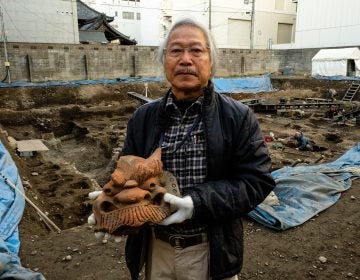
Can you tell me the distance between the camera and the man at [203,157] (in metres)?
1.53

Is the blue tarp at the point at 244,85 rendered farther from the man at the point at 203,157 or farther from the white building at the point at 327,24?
the man at the point at 203,157

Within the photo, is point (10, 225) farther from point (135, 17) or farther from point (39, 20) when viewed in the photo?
point (135, 17)

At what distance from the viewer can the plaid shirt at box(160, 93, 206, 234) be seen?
1.61 metres

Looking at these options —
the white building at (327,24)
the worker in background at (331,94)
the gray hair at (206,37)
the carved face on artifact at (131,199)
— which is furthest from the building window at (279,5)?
the carved face on artifact at (131,199)

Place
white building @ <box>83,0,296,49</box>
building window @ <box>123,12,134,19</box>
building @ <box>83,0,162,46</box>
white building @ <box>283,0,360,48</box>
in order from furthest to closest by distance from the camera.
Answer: building window @ <box>123,12,134,19</box>, building @ <box>83,0,162,46</box>, white building @ <box>83,0,296,49</box>, white building @ <box>283,0,360,48</box>

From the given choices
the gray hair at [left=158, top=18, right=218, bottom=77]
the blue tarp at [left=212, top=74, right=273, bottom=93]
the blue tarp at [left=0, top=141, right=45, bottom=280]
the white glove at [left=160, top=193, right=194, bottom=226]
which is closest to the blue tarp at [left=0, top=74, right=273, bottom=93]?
the blue tarp at [left=212, top=74, right=273, bottom=93]

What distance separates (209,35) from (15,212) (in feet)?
12.6

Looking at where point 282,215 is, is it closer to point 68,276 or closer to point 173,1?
point 68,276

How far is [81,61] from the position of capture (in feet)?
58.9

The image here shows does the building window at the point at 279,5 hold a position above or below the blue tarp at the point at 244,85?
above

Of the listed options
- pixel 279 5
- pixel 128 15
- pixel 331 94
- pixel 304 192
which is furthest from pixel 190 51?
pixel 128 15

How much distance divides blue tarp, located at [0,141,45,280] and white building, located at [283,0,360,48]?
25279mm

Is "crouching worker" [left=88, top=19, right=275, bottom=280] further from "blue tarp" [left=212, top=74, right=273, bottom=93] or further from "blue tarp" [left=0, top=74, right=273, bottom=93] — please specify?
"blue tarp" [left=212, top=74, right=273, bottom=93]

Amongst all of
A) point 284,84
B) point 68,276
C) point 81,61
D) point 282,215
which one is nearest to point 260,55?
point 284,84
